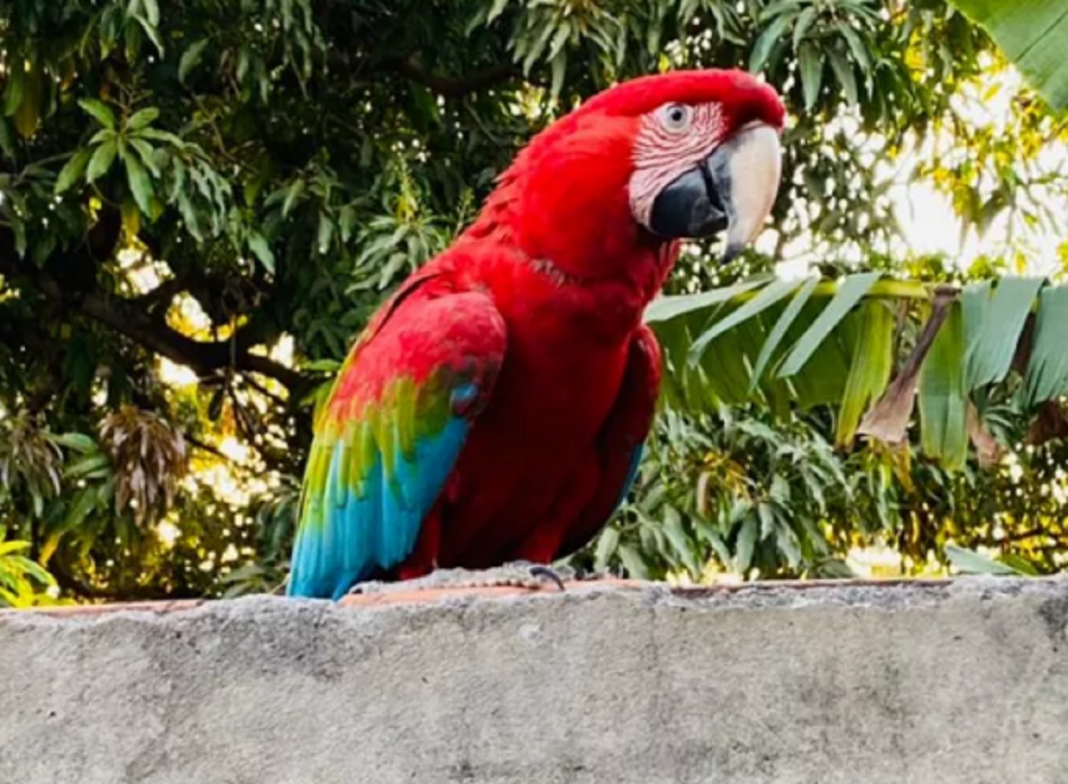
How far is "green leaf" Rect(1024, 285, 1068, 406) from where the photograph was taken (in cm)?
218

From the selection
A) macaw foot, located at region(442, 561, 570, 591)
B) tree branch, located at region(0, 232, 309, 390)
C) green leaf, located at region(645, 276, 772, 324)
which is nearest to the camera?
macaw foot, located at region(442, 561, 570, 591)

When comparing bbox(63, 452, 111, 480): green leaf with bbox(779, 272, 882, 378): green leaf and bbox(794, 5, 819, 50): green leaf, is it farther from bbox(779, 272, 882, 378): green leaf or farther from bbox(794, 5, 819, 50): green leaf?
bbox(779, 272, 882, 378): green leaf

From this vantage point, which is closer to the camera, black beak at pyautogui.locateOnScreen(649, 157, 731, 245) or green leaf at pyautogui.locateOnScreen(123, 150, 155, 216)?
black beak at pyautogui.locateOnScreen(649, 157, 731, 245)

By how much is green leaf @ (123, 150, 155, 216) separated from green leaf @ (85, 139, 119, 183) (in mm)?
29

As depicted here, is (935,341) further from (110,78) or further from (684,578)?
(110,78)

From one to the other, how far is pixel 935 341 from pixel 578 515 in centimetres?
57

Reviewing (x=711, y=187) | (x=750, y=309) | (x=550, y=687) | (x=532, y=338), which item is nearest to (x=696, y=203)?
(x=711, y=187)

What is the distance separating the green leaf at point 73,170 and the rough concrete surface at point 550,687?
101 inches

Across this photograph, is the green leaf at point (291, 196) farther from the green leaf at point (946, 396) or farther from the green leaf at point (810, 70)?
the green leaf at point (946, 396)

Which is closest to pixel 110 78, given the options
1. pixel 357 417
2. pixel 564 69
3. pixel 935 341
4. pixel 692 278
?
pixel 564 69

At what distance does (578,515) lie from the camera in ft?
7.95

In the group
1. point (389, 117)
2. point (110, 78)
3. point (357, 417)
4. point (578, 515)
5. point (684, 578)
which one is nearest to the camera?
point (357, 417)

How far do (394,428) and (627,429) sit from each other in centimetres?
37

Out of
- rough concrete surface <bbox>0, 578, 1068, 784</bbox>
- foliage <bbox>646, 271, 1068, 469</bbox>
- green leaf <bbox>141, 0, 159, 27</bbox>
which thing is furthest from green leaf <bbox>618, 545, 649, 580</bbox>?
rough concrete surface <bbox>0, 578, 1068, 784</bbox>
